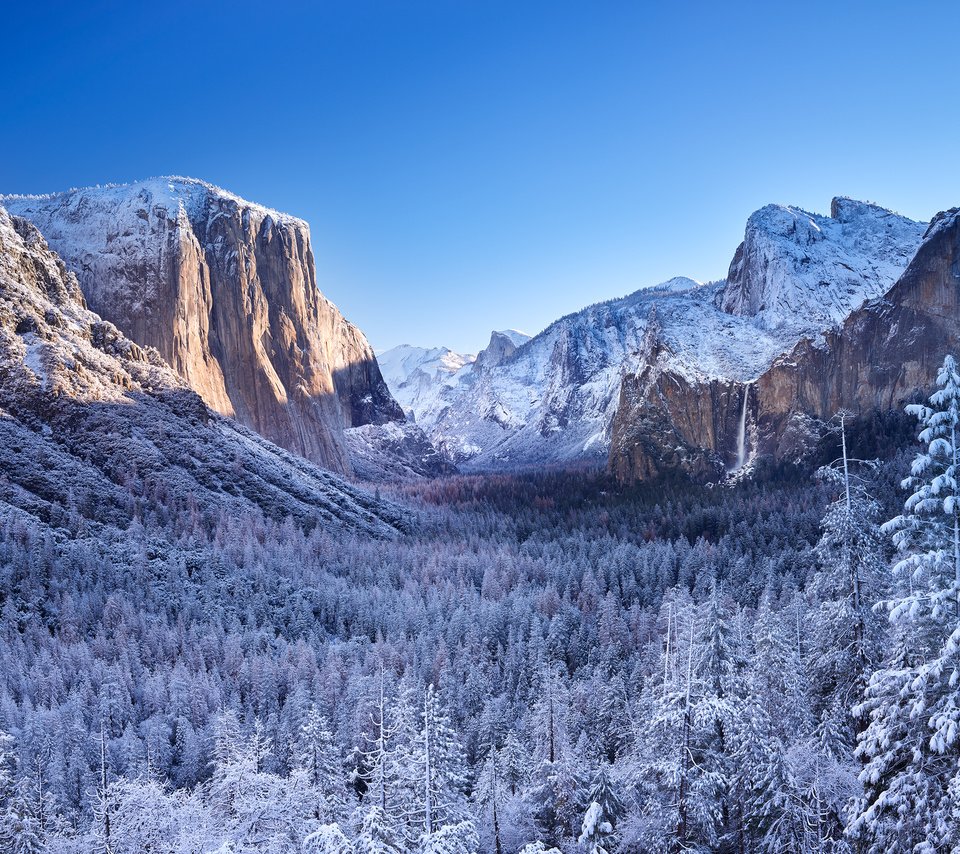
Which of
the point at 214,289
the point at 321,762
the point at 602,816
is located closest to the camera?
the point at 602,816

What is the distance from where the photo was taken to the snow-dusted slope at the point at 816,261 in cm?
15550

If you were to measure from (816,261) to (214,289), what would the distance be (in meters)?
134

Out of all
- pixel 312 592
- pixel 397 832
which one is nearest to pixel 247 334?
pixel 312 592

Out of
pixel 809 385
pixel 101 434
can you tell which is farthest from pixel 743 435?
pixel 101 434

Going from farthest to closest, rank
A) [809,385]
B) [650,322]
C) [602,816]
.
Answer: [650,322] → [809,385] → [602,816]

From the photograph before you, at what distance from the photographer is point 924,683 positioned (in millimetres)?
13570

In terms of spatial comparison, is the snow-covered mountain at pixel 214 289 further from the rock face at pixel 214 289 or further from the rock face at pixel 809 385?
the rock face at pixel 809 385

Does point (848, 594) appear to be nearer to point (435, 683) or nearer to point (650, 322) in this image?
point (435, 683)

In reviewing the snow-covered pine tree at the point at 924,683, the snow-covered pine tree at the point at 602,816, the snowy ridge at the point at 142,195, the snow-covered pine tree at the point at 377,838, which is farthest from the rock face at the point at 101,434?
the snow-covered pine tree at the point at 924,683

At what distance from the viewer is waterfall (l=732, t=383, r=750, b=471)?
509ft

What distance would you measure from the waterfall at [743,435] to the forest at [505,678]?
910 inches

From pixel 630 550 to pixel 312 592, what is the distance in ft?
140

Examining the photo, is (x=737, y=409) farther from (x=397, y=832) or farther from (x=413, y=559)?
(x=397, y=832)

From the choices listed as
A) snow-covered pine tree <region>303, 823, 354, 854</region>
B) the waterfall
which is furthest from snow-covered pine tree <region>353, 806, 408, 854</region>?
the waterfall
